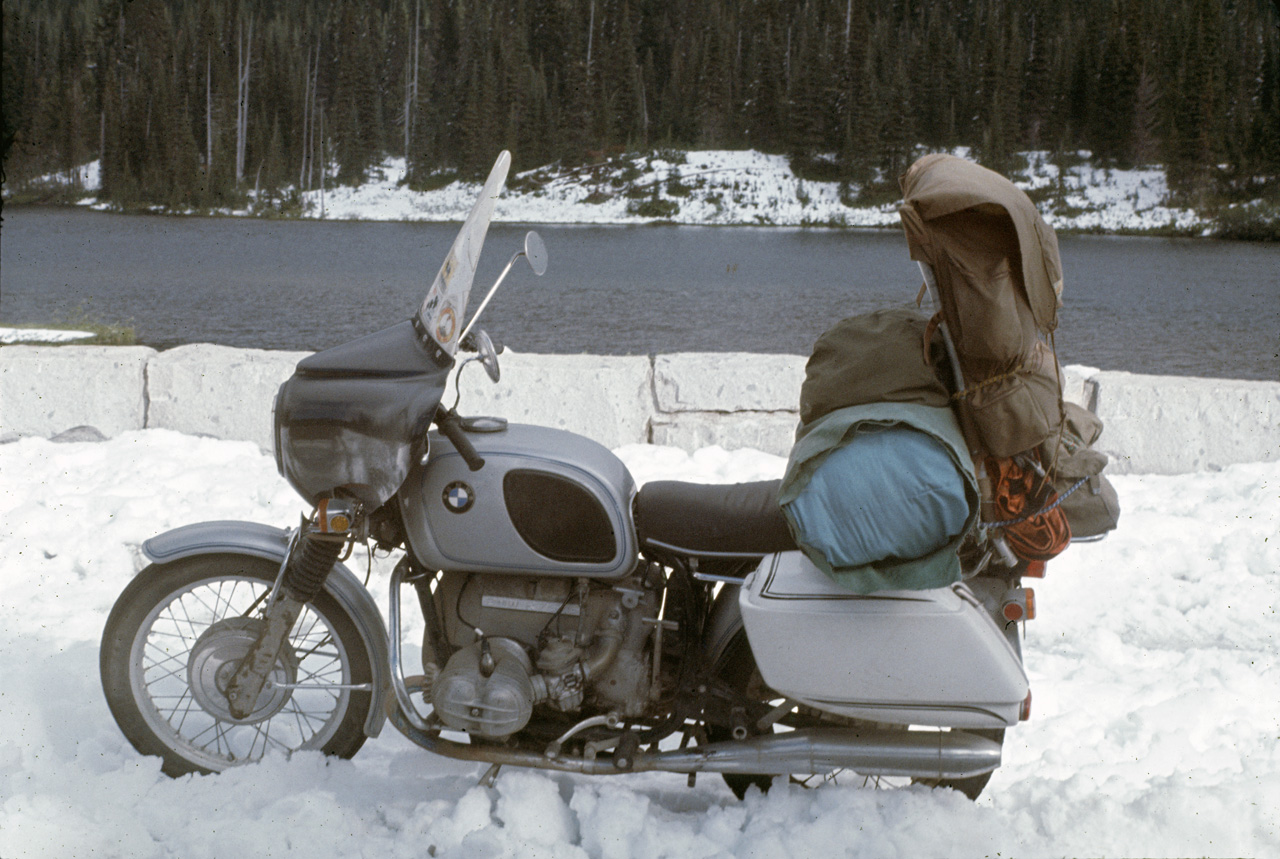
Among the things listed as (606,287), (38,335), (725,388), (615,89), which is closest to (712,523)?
(725,388)

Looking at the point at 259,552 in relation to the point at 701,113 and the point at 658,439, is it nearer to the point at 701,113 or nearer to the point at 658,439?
the point at 658,439

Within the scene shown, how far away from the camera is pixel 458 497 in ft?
7.14

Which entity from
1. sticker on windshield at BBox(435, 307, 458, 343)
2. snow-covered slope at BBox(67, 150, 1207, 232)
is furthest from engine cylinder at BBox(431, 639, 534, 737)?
snow-covered slope at BBox(67, 150, 1207, 232)

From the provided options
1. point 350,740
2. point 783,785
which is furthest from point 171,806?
point 783,785

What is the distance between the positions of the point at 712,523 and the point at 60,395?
4.11m

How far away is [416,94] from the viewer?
5419 cm

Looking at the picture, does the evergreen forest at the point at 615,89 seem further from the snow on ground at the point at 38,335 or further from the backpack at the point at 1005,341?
the backpack at the point at 1005,341

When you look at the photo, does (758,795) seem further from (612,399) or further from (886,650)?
(612,399)

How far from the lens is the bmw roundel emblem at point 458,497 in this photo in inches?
85.6

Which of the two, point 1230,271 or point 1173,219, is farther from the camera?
point 1173,219

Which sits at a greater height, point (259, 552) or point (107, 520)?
point (259, 552)

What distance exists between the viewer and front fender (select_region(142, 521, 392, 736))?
91.4 inches

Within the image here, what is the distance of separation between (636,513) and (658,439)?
111 inches

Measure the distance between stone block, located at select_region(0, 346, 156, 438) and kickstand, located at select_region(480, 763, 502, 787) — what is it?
348 centimetres
